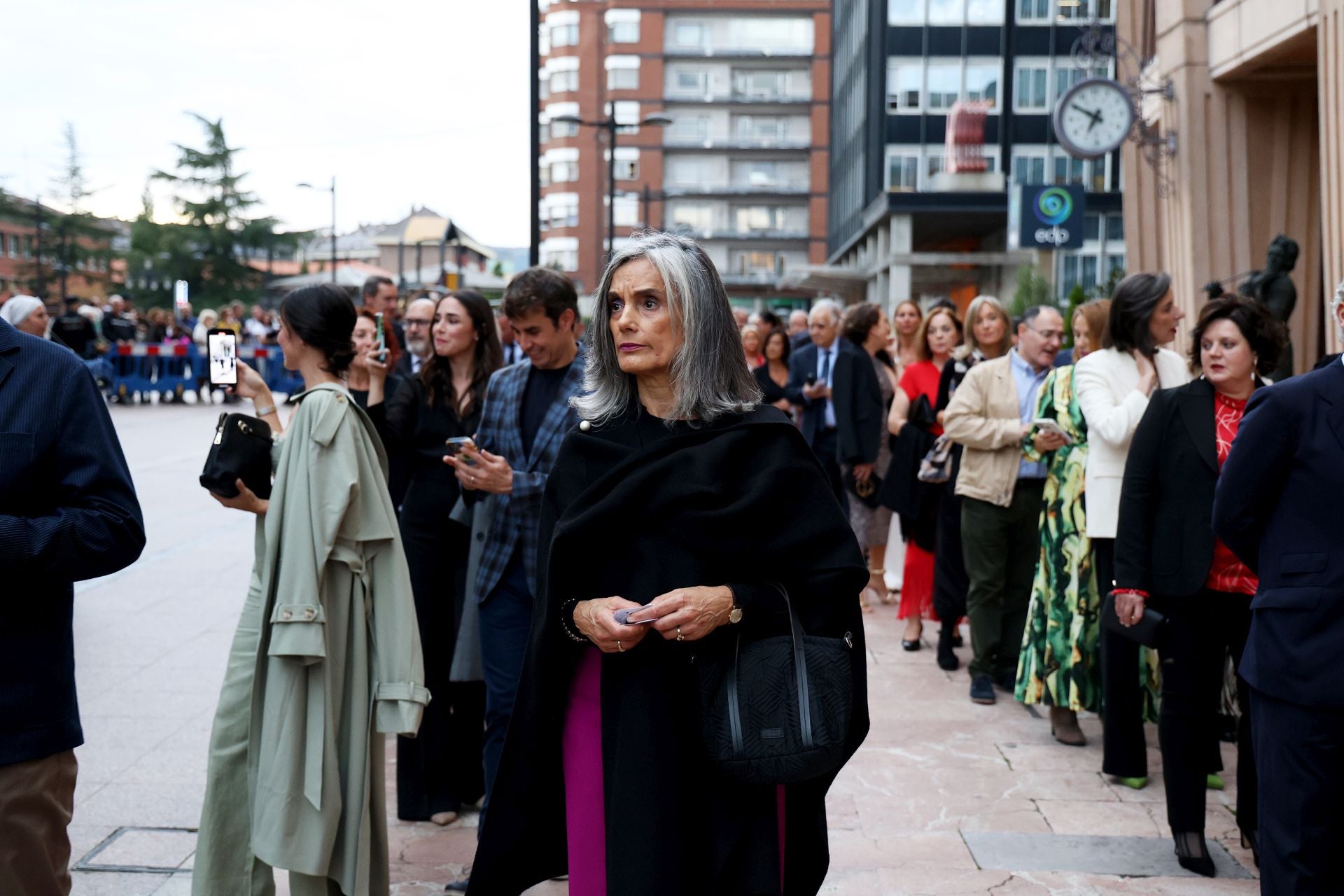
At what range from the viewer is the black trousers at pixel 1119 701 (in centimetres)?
593

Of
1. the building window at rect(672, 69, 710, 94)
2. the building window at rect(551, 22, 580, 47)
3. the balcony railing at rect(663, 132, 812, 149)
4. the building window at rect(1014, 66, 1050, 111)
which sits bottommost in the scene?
the building window at rect(1014, 66, 1050, 111)

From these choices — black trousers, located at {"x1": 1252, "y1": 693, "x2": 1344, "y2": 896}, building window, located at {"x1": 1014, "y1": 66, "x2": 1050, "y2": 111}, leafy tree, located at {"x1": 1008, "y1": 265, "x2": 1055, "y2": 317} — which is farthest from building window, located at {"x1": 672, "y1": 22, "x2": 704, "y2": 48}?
black trousers, located at {"x1": 1252, "y1": 693, "x2": 1344, "y2": 896}

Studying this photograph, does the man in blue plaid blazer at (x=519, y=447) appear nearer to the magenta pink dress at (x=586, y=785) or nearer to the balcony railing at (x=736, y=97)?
the magenta pink dress at (x=586, y=785)

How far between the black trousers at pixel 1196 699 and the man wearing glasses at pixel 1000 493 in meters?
2.37

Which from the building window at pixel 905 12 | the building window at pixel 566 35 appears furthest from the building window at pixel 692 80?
the building window at pixel 905 12

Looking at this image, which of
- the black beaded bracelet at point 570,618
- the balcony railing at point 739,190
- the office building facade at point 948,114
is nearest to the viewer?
the black beaded bracelet at point 570,618

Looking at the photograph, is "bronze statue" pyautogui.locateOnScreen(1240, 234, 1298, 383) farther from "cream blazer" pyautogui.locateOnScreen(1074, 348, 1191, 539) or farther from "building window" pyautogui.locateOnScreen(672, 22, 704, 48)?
"building window" pyautogui.locateOnScreen(672, 22, 704, 48)

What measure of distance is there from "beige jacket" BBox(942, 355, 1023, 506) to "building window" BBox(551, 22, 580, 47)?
92.4m

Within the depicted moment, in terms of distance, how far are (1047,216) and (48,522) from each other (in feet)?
60.6

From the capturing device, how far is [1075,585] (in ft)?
21.5

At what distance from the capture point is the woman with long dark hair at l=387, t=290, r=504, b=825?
5.54 meters

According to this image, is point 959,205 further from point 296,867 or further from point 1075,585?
point 296,867

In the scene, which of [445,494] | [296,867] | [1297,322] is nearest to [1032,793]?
[445,494]

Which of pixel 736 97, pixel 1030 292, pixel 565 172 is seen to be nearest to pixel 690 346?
pixel 1030 292
